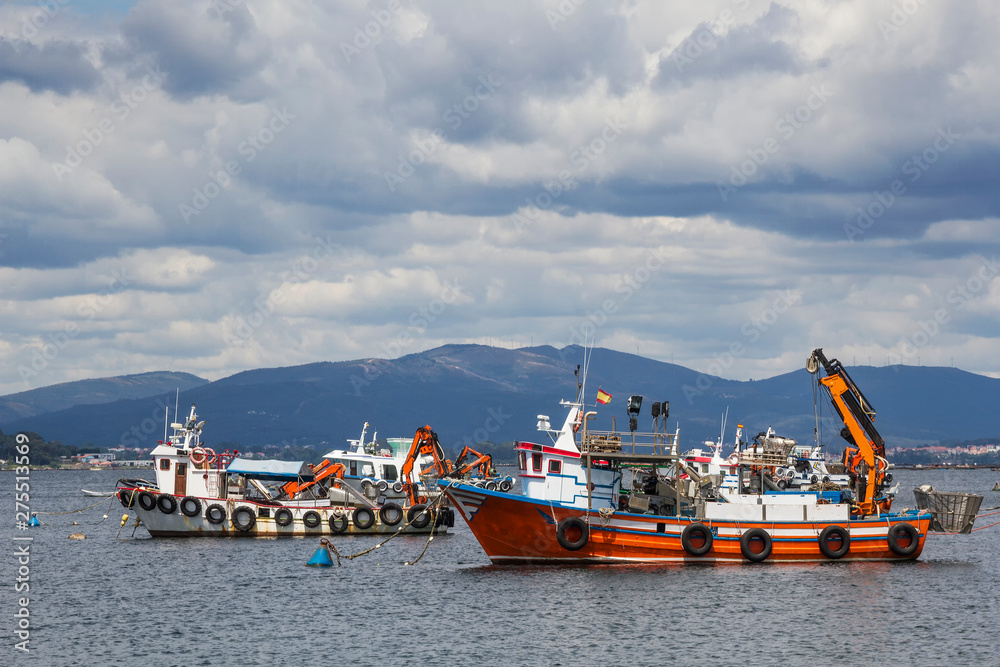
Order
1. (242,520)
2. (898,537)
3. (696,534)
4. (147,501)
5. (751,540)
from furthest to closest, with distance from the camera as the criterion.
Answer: (242,520) → (147,501) → (898,537) → (751,540) → (696,534)

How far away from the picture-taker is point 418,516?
70.7 metres

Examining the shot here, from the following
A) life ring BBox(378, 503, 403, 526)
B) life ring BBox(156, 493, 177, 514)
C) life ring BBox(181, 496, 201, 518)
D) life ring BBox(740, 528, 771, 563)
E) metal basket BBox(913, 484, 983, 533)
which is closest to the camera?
life ring BBox(740, 528, 771, 563)

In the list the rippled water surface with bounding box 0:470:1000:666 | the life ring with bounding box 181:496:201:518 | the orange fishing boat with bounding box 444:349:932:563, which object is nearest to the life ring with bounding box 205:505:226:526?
the life ring with bounding box 181:496:201:518

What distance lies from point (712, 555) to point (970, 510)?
13.6 metres

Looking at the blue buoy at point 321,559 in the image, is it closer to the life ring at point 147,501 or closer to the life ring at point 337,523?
the life ring at point 337,523

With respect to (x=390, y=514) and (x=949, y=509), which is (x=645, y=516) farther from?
(x=390, y=514)

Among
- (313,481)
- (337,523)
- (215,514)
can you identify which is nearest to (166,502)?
(215,514)

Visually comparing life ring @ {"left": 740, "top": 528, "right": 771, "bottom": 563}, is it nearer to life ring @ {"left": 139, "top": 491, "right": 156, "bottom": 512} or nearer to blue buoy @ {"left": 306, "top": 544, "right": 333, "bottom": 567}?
blue buoy @ {"left": 306, "top": 544, "right": 333, "bottom": 567}

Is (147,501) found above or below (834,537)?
above

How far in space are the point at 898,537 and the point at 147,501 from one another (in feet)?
143

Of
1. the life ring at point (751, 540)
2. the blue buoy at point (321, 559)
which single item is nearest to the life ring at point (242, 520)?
the blue buoy at point (321, 559)

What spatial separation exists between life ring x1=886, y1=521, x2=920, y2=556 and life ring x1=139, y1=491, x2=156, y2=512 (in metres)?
42.8

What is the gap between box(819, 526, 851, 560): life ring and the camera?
51.8 meters

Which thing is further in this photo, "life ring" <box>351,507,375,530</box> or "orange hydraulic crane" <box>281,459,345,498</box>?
"orange hydraulic crane" <box>281,459,345,498</box>
